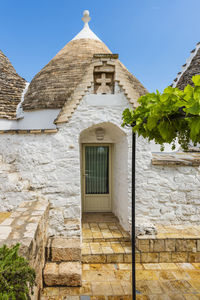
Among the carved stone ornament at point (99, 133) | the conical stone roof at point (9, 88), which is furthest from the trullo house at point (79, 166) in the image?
the conical stone roof at point (9, 88)

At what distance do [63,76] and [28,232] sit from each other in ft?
24.9

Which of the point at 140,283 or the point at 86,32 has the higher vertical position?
the point at 86,32

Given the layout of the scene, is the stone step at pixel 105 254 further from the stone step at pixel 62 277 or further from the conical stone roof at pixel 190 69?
the conical stone roof at pixel 190 69

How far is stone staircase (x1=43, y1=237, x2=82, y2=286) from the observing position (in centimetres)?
391

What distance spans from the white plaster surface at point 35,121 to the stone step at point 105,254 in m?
5.21

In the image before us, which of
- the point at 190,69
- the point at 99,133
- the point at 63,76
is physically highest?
the point at 190,69

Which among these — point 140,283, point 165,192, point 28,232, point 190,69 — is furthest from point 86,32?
point 140,283

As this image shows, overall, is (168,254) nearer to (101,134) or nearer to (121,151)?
(121,151)

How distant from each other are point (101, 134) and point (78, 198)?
1917mm

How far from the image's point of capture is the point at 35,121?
887 cm

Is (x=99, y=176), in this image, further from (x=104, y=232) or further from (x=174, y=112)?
(x=174, y=112)

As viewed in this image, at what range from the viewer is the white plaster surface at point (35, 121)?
864 cm

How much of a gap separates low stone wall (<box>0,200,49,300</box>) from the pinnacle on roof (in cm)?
976

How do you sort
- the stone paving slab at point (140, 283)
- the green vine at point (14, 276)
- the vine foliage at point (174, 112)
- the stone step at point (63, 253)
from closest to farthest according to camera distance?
the vine foliage at point (174, 112) < the green vine at point (14, 276) < the stone paving slab at point (140, 283) < the stone step at point (63, 253)
